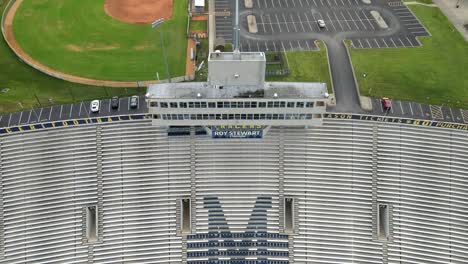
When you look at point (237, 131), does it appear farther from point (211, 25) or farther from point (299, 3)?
point (299, 3)

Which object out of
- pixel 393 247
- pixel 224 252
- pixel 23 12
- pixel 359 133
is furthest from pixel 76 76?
pixel 393 247

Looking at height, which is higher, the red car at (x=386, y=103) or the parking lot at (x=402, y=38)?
the parking lot at (x=402, y=38)

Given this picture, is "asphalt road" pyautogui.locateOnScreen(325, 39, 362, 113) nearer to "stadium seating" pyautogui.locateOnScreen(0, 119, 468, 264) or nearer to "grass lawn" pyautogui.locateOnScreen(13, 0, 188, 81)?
"stadium seating" pyautogui.locateOnScreen(0, 119, 468, 264)

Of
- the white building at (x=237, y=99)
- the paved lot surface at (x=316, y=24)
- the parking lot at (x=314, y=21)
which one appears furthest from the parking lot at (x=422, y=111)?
the parking lot at (x=314, y=21)

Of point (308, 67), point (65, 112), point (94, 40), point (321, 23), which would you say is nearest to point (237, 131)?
point (308, 67)

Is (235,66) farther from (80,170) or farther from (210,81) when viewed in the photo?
(80,170)

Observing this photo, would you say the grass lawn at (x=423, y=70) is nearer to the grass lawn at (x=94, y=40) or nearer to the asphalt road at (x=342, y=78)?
the asphalt road at (x=342, y=78)

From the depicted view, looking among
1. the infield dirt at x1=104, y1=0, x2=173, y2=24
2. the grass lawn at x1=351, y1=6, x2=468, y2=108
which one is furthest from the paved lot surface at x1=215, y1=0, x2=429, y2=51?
the infield dirt at x1=104, y1=0, x2=173, y2=24
